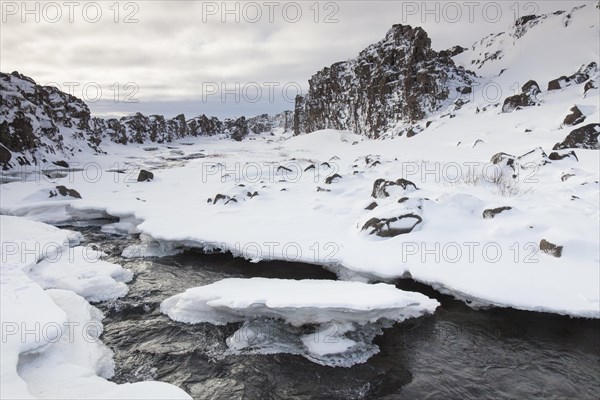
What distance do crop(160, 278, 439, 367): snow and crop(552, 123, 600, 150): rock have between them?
14.8 meters

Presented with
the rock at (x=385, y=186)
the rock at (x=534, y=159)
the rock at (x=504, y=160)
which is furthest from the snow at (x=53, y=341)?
the rock at (x=534, y=159)

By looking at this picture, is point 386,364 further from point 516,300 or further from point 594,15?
point 594,15

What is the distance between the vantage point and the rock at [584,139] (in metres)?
16.6

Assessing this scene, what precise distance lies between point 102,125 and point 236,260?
71.8m

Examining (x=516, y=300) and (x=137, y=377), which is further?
(x=516, y=300)

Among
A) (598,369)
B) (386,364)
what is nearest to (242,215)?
(386,364)

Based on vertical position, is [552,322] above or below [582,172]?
below

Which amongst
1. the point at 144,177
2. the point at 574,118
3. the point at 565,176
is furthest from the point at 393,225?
the point at 144,177

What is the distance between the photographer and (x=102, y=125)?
233ft

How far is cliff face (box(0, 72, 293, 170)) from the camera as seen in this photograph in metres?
29.3

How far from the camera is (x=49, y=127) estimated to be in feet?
121

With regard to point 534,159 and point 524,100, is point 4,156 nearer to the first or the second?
point 534,159

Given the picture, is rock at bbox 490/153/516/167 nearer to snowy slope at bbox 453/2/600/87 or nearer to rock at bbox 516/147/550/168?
rock at bbox 516/147/550/168

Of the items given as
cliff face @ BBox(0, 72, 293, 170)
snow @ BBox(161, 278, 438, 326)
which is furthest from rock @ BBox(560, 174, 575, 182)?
cliff face @ BBox(0, 72, 293, 170)
